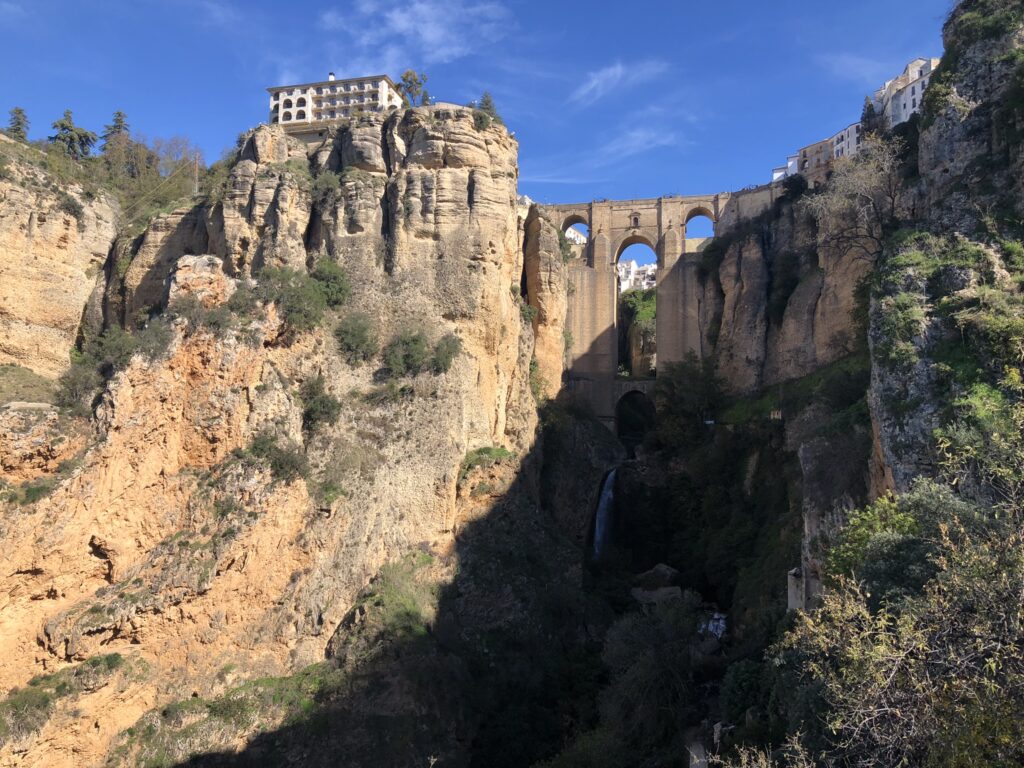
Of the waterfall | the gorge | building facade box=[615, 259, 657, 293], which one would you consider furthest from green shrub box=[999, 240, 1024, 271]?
building facade box=[615, 259, 657, 293]

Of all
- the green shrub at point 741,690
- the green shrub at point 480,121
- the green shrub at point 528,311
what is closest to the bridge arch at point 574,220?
the green shrub at point 528,311

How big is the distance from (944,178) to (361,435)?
16365 millimetres

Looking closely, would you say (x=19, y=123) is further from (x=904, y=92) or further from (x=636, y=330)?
(x=904, y=92)

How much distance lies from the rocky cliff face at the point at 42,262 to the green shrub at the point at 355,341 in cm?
831

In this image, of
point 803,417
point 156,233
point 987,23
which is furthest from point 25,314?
point 987,23

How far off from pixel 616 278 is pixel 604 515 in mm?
12976

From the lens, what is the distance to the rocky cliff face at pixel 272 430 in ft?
59.8

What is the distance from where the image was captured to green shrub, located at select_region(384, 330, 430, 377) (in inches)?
952

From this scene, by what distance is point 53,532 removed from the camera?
59.5ft

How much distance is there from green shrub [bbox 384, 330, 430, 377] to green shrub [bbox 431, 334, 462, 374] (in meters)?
0.28

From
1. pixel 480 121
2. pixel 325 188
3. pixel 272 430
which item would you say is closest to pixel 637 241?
pixel 480 121

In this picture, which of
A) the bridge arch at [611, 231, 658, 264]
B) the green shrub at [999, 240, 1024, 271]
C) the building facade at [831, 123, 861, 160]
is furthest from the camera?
the building facade at [831, 123, 861, 160]

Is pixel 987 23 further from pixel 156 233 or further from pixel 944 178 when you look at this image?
pixel 156 233

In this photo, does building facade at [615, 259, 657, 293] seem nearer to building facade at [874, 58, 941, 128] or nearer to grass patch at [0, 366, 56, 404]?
building facade at [874, 58, 941, 128]
